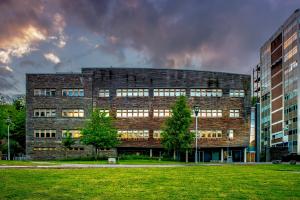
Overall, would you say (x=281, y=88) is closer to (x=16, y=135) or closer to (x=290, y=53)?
(x=290, y=53)

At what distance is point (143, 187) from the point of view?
1780 centimetres

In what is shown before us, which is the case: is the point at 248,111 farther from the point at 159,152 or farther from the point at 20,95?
the point at 20,95

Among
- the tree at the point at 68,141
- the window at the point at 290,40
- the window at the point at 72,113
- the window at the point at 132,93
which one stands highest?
the window at the point at 290,40

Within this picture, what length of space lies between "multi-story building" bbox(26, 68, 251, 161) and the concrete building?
1304cm

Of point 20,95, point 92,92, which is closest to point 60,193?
point 92,92

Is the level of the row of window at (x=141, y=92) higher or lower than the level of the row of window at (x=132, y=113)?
higher

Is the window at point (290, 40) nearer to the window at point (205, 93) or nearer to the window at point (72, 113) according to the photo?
the window at point (205, 93)

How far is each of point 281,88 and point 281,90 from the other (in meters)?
0.46

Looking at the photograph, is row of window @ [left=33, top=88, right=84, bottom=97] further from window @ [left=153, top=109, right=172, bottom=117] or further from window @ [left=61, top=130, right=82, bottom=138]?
window @ [left=153, top=109, right=172, bottom=117]

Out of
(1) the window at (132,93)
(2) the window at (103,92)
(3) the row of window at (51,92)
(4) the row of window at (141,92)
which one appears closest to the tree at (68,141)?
(3) the row of window at (51,92)

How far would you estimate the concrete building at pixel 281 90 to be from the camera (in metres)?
89.1

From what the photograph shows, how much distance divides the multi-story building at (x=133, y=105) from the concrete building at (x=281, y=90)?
13043mm

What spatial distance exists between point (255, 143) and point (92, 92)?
110 ft

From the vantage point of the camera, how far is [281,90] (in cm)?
9819
